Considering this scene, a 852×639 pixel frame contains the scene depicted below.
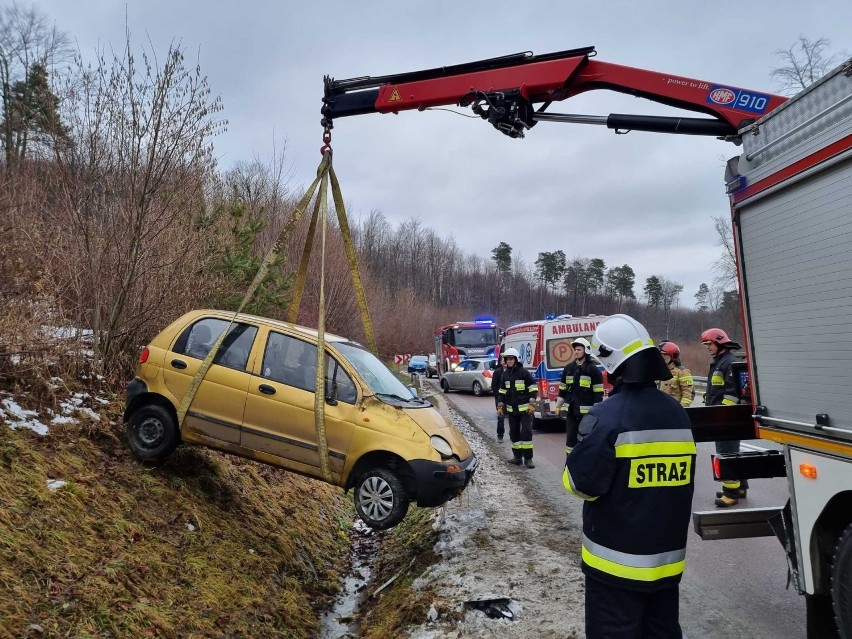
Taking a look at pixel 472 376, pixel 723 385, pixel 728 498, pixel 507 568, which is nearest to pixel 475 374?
Answer: pixel 472 376

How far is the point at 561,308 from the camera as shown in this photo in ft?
276

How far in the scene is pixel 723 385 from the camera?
715cm

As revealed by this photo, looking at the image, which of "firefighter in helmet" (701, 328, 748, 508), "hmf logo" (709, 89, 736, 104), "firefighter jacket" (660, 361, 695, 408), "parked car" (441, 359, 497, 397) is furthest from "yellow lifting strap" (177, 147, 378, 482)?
"parked car" (441, 359, 497, 397)

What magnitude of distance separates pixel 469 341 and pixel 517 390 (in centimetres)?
1790

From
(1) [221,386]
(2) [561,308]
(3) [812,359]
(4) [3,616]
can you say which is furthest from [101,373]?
(2) [561,308]

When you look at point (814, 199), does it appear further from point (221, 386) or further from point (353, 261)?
point (221, 386)

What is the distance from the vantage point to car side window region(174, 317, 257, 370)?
19.1 feet

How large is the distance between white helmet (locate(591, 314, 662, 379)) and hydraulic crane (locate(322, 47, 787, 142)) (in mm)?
2883

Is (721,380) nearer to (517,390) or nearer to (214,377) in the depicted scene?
(517,390)

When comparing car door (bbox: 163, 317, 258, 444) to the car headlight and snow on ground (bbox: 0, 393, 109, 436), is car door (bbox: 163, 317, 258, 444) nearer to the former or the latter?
snow on ground (bbox: 0, 393, 109, 436)

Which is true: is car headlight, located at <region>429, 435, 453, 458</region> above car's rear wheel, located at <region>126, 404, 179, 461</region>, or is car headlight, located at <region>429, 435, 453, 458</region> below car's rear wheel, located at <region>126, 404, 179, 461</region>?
below

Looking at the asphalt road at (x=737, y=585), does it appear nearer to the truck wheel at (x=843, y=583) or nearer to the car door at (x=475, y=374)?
the truck wheel at (x=843, y=583)

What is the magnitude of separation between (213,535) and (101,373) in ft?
10.2

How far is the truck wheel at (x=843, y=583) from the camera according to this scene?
9.50 feet
